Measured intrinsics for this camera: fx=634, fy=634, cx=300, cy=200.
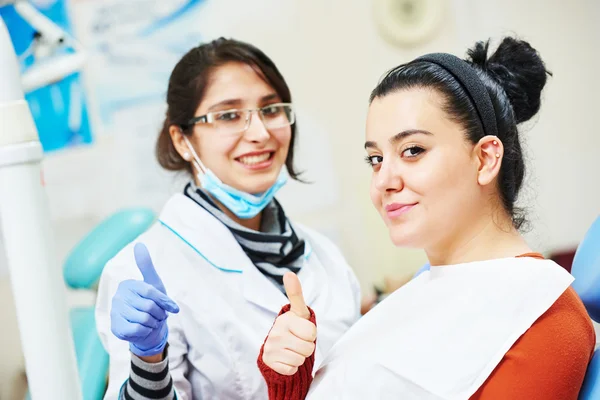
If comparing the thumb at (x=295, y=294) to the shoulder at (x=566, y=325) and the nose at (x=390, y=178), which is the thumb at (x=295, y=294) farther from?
the shoulder at (x=566, y=325)

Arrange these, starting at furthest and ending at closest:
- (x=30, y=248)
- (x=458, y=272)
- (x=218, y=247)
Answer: (x=218, y=247), (x=458, y=272), (x=30, y=248)

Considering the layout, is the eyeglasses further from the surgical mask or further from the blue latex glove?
the blue latex glove

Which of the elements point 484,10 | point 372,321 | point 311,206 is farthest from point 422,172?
point 484,10

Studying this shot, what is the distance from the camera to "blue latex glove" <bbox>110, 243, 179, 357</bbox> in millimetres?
976

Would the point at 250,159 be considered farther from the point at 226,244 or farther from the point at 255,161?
the point at 226,244

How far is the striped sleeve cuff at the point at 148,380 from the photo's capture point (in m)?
1.09

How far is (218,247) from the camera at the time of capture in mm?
1478

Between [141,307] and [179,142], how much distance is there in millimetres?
708

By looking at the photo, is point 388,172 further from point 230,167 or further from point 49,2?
point 49,2

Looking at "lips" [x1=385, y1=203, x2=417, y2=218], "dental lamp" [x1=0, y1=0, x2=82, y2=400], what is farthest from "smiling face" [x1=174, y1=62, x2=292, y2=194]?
"dental lamp" [x1=0, y1=0, x2=82, y2=400]

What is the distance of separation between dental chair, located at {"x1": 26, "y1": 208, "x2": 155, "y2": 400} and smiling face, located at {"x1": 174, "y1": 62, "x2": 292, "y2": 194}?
465mm

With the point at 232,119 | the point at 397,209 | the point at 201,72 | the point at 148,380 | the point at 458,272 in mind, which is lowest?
the point at 148,380

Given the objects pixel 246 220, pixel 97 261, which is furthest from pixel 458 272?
pixel 97 261

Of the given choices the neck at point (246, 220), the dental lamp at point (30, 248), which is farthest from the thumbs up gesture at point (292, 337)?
the neck at point (246, 220)
